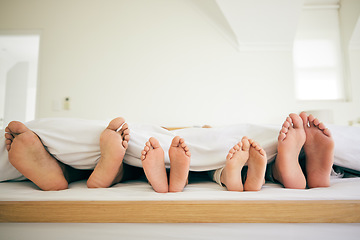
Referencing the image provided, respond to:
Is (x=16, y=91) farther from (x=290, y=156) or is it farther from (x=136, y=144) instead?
(x=290, y=156)

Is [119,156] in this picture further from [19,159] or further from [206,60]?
[206,60]

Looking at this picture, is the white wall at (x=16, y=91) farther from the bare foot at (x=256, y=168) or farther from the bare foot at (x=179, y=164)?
the bare foot at (x=256, y=168)

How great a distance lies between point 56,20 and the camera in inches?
110

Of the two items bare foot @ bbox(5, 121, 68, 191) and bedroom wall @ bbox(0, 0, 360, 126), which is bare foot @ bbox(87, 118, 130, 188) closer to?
bare foot @ bbox(5, 121, 68, 191)

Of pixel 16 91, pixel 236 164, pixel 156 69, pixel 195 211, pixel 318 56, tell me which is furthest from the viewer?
pixel 16 91

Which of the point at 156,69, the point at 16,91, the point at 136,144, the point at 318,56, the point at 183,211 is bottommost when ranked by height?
the point at 183,211

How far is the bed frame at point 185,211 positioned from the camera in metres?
0.55

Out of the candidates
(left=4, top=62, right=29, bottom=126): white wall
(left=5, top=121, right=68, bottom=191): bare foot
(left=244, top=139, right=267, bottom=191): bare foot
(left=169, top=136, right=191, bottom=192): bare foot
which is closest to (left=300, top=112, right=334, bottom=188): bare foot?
(left=244, top=139, right=267, bottom=191): bare foot

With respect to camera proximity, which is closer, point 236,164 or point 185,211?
point 185,211

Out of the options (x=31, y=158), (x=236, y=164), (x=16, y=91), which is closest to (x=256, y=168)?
(x=236, y=164)

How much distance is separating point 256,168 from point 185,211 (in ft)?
0.86

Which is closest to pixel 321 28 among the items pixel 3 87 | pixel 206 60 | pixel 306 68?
pixel 306 68

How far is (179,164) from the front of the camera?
0.72 meters

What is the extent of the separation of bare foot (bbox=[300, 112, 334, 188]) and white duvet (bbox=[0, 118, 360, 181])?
0.10m
